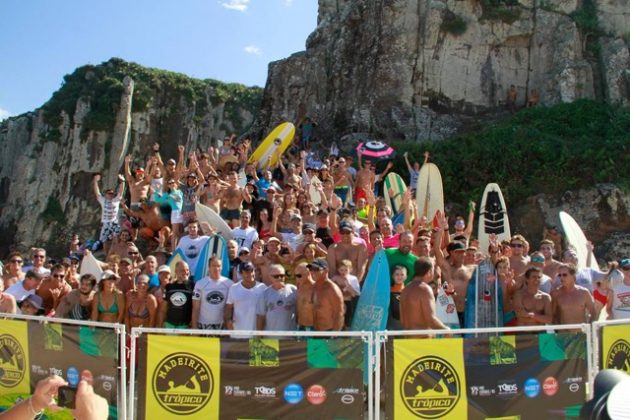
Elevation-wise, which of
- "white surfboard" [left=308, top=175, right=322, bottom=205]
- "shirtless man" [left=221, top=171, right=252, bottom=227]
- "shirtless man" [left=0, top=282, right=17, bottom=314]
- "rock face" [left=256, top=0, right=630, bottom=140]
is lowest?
"shirtless man" [left=0, top=282, right=17, bottom=314]

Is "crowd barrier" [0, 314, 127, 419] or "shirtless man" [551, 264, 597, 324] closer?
"crowd barrier" [0, 314, 127, 419]

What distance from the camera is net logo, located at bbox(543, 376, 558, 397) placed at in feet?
17.8

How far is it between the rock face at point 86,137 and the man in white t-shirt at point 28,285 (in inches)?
1296

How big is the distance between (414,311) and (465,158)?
490 inches

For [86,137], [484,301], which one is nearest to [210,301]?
[484,301]

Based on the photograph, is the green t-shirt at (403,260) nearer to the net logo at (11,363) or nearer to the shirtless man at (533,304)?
the shirtless man at (533,304)

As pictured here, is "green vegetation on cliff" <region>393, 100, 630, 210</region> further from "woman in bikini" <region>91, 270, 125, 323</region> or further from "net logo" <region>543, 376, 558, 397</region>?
"woman in bikini" <region>91, 270, 125, 323</region>

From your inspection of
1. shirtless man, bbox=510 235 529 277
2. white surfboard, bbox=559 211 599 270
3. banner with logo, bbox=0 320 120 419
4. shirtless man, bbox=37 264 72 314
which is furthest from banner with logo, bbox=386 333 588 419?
white surfboard, bbox=559 211 599 270

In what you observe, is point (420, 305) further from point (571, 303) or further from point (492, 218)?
point (492, 218)

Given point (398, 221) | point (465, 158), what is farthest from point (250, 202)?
point (465, 158)

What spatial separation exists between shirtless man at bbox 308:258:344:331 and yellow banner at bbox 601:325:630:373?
2.30 m

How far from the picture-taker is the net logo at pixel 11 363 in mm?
5938

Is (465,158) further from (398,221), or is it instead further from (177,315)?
(177,315)

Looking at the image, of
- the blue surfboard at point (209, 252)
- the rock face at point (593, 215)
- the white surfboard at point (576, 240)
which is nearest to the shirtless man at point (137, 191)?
the blue surfboard at point (209, 252)
